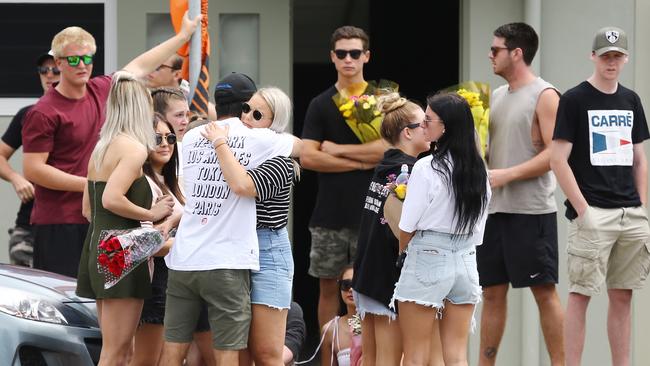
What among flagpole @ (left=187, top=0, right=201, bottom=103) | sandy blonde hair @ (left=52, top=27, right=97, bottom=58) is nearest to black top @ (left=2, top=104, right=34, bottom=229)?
sandy blonde hair @ (left=52, top=27, right=97, bottom=58)

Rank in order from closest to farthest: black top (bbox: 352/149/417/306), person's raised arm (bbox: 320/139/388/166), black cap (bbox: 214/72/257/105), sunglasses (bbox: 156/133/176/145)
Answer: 1. black cap (bbox: 214/72/257/105)
2. black top (bbox: 352/149/417/306)
3. sunglasses (bbox: 156/133/176/145)
4. person's raised arm (bbox: 320/139/388/166)

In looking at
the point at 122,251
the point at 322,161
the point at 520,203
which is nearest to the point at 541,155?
the point at 520,203

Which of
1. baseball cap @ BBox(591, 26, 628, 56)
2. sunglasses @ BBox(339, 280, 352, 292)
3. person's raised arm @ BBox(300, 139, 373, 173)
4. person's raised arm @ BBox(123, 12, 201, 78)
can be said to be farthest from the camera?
person's raised arm @ BBox(300, 139, 373, 173)

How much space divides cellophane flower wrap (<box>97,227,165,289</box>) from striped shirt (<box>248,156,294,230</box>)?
1.95 feet

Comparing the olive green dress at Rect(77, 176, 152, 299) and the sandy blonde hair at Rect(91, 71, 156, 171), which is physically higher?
the sandy blonde hair at Rect(91, 71, 156, 171)

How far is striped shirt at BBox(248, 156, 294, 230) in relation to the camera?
22.8ft

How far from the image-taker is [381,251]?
755cm

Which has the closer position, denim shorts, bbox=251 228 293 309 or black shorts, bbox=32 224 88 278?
denim shorts, bbox=251 228 293 309

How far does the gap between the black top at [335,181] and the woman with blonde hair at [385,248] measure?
1512 millimetres

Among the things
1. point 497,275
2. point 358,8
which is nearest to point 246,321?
point 497,275

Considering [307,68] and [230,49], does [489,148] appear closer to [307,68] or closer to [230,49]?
[230,49]

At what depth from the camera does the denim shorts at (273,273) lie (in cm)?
706

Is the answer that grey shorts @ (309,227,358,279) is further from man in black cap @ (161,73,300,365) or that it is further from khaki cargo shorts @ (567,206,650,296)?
man in black cap @ (161,73,300,365)

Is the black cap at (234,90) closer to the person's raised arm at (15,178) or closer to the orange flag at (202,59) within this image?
the orange flag at (202,59)
